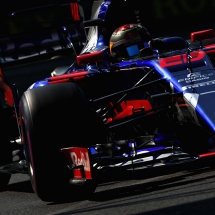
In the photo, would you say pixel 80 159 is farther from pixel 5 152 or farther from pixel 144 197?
pixel 5 152

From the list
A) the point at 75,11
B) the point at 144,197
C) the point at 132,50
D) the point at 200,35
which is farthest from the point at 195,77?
the point at 75,11

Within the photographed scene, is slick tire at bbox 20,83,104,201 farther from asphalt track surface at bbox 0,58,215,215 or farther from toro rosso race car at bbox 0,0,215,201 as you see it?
asphalt track surface at bbox 0,58,215,215

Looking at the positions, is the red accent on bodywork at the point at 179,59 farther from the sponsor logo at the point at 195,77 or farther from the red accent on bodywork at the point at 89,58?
the red accent on bodywork at the point at 89,58

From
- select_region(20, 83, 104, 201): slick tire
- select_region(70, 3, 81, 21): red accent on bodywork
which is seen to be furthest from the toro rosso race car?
select_region(70, 3, 81, 21): red accent on bodywork

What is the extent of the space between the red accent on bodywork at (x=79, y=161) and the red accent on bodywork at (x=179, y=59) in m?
1.33

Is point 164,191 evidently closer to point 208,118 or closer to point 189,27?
point 208,118

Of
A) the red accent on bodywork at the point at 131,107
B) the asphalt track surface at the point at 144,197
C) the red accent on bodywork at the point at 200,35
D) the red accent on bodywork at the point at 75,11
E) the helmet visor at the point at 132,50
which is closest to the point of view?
the asphalt track surface at the point at 144,197

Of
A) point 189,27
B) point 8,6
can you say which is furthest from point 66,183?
point 8,6

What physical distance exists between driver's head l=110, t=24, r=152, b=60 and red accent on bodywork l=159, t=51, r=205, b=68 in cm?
104

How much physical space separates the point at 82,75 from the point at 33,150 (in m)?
1.55

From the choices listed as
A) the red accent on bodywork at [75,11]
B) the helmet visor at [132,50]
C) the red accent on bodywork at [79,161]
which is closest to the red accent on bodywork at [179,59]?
the helmet visor at [132,50]

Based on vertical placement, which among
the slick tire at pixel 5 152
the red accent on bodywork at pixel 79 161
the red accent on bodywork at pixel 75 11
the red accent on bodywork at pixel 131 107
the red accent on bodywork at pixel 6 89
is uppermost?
the red accent on bodywork at pixel 75 11

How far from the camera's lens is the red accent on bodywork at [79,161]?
15.5 ft

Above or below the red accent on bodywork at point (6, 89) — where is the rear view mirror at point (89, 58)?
above
